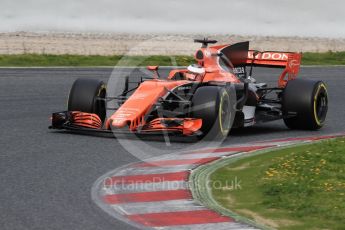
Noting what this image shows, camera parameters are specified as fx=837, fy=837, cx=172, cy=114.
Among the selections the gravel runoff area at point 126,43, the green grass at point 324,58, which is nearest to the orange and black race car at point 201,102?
the gravel runoff area at point 126,43

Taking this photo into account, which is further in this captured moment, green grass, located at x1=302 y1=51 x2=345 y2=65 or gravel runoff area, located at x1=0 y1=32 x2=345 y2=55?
green grass, located at x1=302 y1=51 x2=345 y2=65

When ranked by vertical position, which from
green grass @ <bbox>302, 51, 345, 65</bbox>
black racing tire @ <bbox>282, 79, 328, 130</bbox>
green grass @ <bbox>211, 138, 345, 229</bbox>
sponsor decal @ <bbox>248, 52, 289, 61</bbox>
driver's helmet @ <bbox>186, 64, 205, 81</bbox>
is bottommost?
green grass @ <bbox>302, 51, 345, 65</bbox>

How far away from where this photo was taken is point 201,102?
1132 cm

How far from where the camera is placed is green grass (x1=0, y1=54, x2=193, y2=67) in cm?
2401

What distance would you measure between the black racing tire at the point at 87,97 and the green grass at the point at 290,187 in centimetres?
314

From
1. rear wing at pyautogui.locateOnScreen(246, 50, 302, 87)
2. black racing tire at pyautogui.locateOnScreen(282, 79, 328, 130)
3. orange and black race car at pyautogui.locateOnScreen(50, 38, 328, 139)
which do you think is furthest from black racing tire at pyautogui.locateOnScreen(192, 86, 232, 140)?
rear wing at pyautogui.locateOnScreen(246, 50, 302, 87)

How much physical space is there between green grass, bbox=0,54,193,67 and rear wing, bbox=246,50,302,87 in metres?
8.95

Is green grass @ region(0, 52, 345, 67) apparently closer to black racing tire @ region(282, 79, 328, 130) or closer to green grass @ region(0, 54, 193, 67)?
green grass @ region(0, 54, 193, 67)

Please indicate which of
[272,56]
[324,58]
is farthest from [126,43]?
[272,56]

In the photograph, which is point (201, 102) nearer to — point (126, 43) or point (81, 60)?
point (81, 60)

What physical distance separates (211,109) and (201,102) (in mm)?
180

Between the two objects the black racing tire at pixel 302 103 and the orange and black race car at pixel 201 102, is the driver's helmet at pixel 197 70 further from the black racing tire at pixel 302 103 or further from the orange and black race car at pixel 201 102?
the black racing tire at pixel 302 103

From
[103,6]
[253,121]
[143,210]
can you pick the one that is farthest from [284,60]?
[103,6]

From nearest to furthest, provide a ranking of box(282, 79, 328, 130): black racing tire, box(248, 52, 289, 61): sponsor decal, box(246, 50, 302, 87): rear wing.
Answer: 1. box(282, 79, 328, 130): black racing tire
2. box(246, 50, 302, 87): rear wing
3. box(248, 52, 289, 61): sponsor decal
